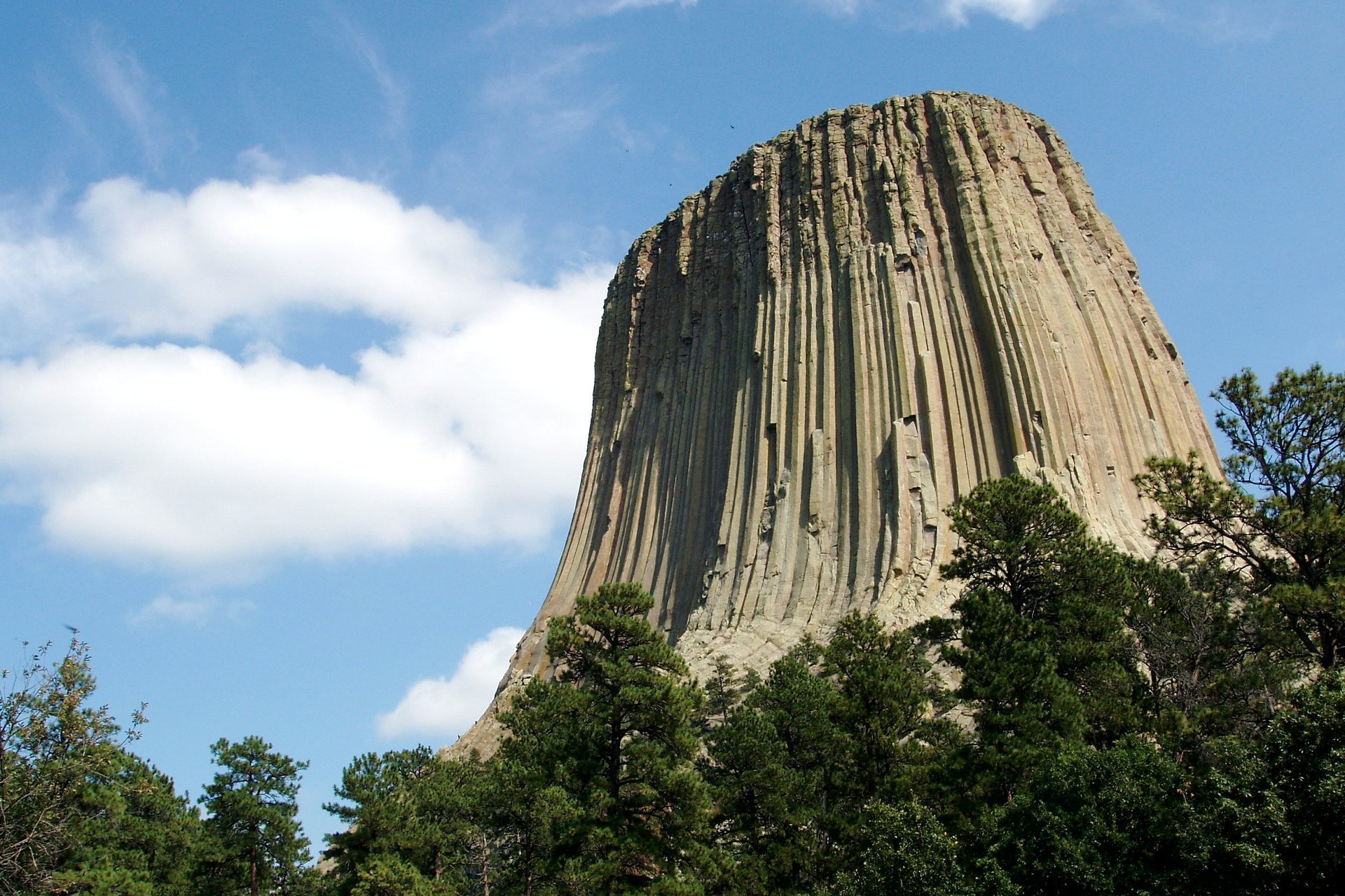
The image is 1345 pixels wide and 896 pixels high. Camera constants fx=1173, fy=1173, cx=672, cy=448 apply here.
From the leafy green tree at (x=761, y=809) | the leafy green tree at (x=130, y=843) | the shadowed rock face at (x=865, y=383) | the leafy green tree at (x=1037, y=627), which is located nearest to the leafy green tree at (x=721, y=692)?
the shadowed rock face at (x=865, y=383)

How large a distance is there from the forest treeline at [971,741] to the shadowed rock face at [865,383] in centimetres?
1228

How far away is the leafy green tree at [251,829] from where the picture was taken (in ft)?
93.9

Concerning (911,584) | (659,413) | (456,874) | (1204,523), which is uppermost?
(659,413)

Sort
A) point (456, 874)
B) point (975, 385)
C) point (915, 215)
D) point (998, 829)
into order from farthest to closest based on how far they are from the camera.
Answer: point (915, 215), point (975, 385), point (456, 874), point (998, 829)

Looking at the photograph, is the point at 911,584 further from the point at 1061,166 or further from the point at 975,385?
the point at 1061,166

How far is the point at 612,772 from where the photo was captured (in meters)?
22.0

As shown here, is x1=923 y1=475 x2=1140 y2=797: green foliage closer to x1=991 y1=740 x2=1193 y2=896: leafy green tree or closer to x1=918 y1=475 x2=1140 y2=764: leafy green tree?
x1=918 y1=475 x2=1140 y2=764: leafy green tree

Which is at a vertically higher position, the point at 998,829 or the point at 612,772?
the point at 612,772

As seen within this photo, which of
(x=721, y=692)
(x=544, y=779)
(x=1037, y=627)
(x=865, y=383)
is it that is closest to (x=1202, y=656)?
(x=1037, y=627)

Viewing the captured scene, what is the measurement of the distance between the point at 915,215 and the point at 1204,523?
89.1ft

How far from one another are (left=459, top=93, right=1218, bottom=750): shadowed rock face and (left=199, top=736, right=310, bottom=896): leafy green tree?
14.8m

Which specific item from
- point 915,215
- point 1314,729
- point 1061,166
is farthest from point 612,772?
point 1061,166

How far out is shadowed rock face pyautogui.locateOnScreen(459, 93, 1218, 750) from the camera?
40.2 m

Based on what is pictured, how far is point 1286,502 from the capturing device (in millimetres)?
21562
